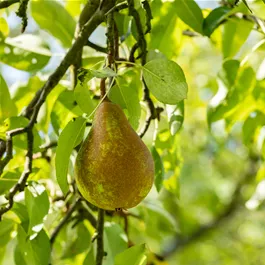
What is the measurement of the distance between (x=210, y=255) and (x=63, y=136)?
9.13 feet

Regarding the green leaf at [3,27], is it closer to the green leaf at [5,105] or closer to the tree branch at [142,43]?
the green leaf at [5,105]

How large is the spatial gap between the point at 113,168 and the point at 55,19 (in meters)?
0.56

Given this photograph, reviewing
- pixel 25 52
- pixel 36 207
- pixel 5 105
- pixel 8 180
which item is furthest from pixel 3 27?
pixel 36 207

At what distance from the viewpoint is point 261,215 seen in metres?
3.75

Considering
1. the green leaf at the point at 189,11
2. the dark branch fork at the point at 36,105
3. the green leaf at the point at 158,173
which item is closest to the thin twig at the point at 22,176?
the dark branch fork at the point at 36,105

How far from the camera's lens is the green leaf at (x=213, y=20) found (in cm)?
119

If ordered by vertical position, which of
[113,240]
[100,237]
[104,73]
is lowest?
[113,240]

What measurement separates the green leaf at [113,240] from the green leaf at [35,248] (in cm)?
16

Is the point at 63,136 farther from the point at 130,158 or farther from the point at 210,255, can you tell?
the point at 210,255

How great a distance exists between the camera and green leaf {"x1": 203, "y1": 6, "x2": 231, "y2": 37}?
1.19m

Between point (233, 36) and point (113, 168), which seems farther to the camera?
point (233, 36)

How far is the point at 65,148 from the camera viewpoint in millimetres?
900

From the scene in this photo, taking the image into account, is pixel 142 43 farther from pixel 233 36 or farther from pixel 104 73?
pixel 233 36

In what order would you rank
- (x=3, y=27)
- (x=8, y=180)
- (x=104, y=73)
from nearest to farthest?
(x=104, y=73) < (x=8, y=180) < (x=3, y=27)
